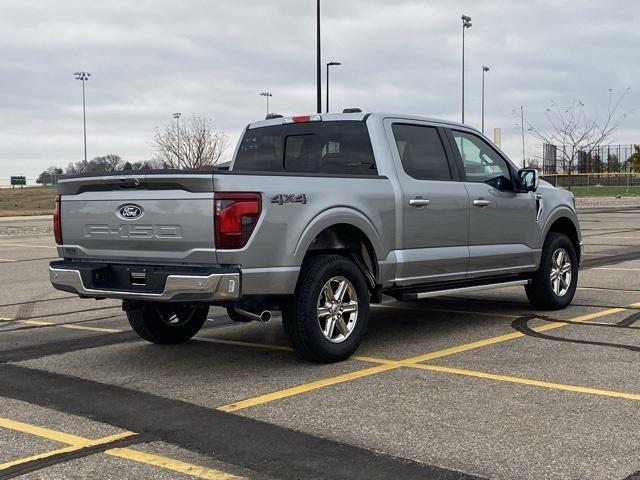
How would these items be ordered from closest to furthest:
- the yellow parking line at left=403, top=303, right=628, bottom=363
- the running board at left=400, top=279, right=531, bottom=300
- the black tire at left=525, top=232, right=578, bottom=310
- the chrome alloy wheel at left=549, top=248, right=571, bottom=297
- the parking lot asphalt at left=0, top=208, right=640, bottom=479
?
the parking lot asphalt at left=0, top=208, right=640, bottom=479 → the yellow parking line at left=403, top=303, right=628, bottom=363 → the running board at left=400, top=279, right=531, bottom=300 → the black tire at left=525, top=232, right=578, bottom=310 → the chrome alloy wheel at left=549, top=248, right=571, bottom=297

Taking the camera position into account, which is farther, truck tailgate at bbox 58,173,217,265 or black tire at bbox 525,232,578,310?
black tire at bbox 525,232,578,310

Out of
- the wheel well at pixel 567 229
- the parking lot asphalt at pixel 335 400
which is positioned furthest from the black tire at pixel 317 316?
the wheel well at pixel 567 229

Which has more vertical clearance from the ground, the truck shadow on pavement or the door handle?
the door handle

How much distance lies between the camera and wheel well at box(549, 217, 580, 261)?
9.60 m

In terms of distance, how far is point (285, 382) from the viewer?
6137 mm

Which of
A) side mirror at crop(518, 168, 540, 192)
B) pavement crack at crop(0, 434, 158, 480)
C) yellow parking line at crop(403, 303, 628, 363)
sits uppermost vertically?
side mirror at crop(518, 168, 540, 192)

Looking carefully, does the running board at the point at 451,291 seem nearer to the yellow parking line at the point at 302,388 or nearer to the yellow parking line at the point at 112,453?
the yellow parking line at the point at 302,388

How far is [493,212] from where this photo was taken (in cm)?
836

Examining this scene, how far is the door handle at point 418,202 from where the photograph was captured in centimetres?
738

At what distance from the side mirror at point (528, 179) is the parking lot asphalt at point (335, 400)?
4.35 ft

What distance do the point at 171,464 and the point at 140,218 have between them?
7.85 feet

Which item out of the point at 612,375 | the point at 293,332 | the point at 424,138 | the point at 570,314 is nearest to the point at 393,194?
the point at 424,138

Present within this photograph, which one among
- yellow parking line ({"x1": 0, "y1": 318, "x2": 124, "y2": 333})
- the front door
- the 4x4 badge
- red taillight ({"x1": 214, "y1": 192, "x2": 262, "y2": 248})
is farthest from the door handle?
yellow parking line ({"x1": 0, "y1": 318, "x2": 124, "y2": 333})

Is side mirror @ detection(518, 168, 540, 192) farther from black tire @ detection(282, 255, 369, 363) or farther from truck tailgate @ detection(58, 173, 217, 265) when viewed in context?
truck tailgate @ detection(58, 173, 217, 265)
